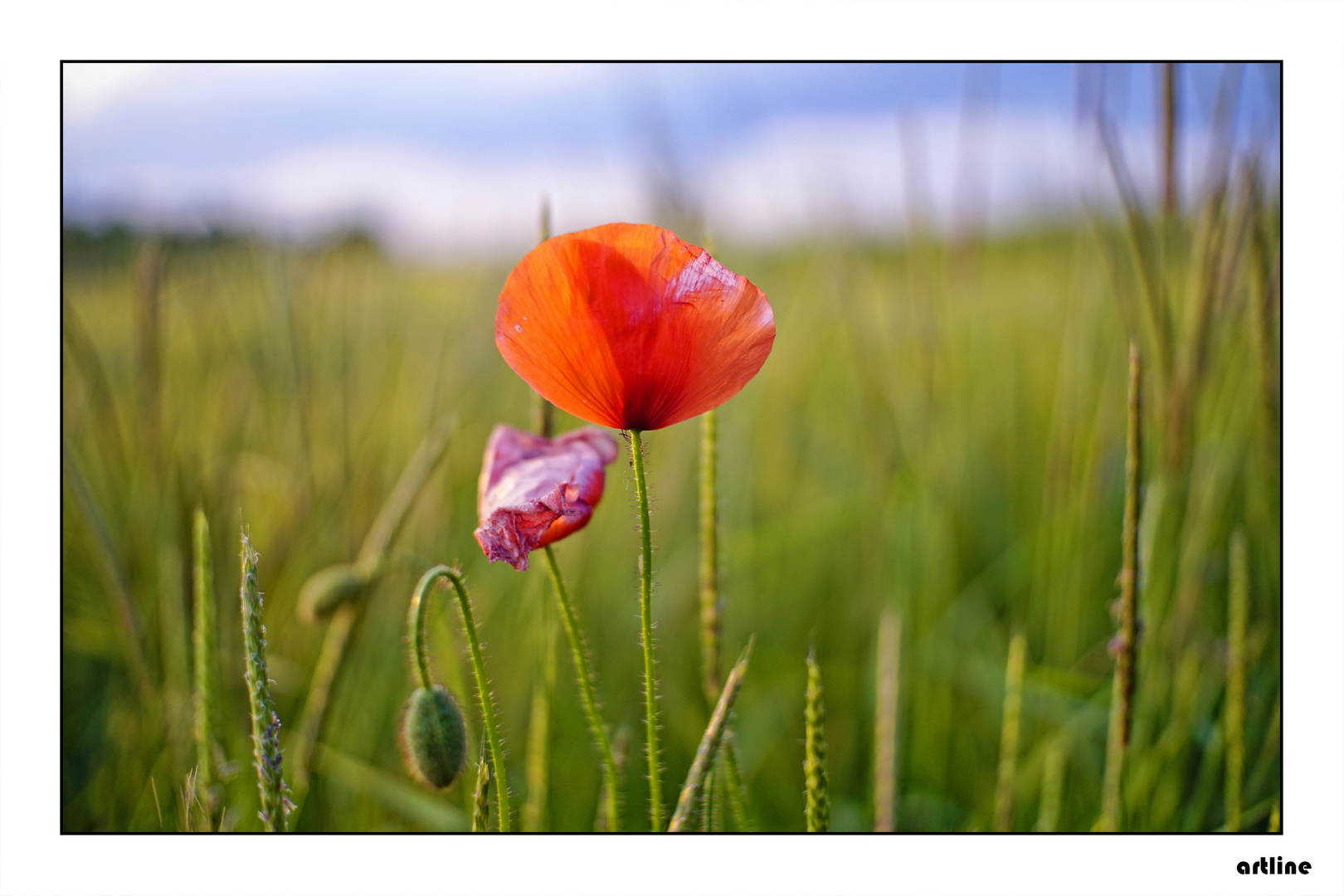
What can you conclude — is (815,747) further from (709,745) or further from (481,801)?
(481,801)

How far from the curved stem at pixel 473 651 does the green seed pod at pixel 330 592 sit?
0.22 metres

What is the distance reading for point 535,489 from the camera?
17.5 inches

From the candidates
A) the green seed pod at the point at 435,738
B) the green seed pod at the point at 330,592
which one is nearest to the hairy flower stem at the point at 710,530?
the green seed pod at the point at 435,738

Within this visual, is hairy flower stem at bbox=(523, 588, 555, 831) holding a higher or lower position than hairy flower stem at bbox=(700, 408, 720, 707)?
lower

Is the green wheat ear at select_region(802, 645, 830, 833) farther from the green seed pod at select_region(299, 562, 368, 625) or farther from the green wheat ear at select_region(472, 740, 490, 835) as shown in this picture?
the green seed pod at select_region(299, 562, 368, 625)

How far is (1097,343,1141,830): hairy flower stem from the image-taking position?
0.51 meters

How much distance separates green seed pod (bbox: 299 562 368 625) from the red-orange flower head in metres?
0.33

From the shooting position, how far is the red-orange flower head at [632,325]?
1.36 feet

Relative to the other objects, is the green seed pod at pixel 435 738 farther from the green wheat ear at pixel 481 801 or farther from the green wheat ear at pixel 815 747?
the green wheat ear at pixel 815 747

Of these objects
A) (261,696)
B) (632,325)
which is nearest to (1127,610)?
(632,325)

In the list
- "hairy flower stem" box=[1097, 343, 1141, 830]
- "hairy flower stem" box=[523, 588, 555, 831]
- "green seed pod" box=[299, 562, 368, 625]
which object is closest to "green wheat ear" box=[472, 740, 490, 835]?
"hairy flower stem" box=[523, 588, 555, 831]

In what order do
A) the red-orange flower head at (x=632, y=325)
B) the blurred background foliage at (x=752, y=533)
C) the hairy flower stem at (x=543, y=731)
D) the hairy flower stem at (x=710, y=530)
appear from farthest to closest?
the blurred background foliage at (x=752, y=533), the hairy flower stem at (x=543, y=731), the hairy flower stem at (x=710, y=530), the red-orange flower head at (x=632, y=325)
